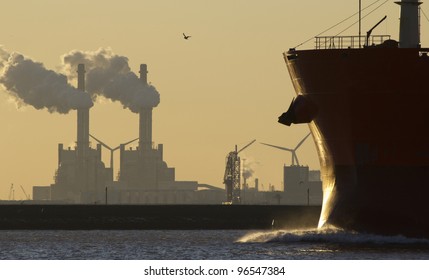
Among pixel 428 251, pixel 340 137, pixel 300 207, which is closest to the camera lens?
pixel 428 251

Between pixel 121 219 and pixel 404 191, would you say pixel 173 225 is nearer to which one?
pixel 121 219

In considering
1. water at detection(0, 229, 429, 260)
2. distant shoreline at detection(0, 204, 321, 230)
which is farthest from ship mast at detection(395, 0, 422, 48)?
distant shoreline at detection(0, 204, 321, 230)

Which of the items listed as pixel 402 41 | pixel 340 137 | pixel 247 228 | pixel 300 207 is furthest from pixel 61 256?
pixel 300 207

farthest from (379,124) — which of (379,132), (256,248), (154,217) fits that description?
(154,217)

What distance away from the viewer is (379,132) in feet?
236

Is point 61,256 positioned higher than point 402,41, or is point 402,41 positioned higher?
point 402,41

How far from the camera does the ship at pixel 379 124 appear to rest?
71438mm

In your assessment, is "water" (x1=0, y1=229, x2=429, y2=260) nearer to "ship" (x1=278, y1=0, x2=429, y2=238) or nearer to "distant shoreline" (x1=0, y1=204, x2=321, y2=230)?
"ship" (x1=278, y1=0, x2=429, y2=238)

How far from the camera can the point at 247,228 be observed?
124 metres

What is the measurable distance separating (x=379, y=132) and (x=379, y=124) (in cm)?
36

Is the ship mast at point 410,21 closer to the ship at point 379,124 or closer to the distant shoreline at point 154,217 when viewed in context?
the ship at point 379,124

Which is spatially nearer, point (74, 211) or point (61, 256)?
point (61, 256)

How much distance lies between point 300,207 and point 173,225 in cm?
1219

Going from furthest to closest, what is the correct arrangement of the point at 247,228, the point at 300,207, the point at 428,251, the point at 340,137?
1. the point at 300,207
2. the point at 247,228
3. the point at 340,137
4. the point at 428,251
